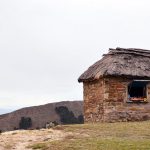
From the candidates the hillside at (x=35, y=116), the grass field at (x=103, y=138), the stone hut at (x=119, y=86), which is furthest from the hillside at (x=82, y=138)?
the hillside at (x=35, y=116)

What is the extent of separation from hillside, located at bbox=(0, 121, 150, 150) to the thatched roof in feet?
14.2

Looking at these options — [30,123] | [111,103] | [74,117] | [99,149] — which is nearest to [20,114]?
[30,123]

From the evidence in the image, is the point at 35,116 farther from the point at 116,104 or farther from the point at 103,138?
the point at 103,138

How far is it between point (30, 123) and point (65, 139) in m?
17.0

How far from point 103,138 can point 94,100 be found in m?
8.81

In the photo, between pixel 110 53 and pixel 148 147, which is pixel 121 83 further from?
pixel 148 147

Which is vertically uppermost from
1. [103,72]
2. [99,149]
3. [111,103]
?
[103,72]

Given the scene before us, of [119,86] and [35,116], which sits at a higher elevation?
[119,86]

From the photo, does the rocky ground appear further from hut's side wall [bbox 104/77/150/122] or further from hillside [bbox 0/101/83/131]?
hillside [bbox 0/101/83/131]

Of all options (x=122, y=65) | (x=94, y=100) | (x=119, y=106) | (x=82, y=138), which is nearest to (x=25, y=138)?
(x=82, y=138)

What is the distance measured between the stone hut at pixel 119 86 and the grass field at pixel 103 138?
349cm

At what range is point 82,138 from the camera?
16656mm

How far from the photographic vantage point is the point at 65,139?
654 inches

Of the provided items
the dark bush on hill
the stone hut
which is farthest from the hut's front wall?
the dark bush on hill
